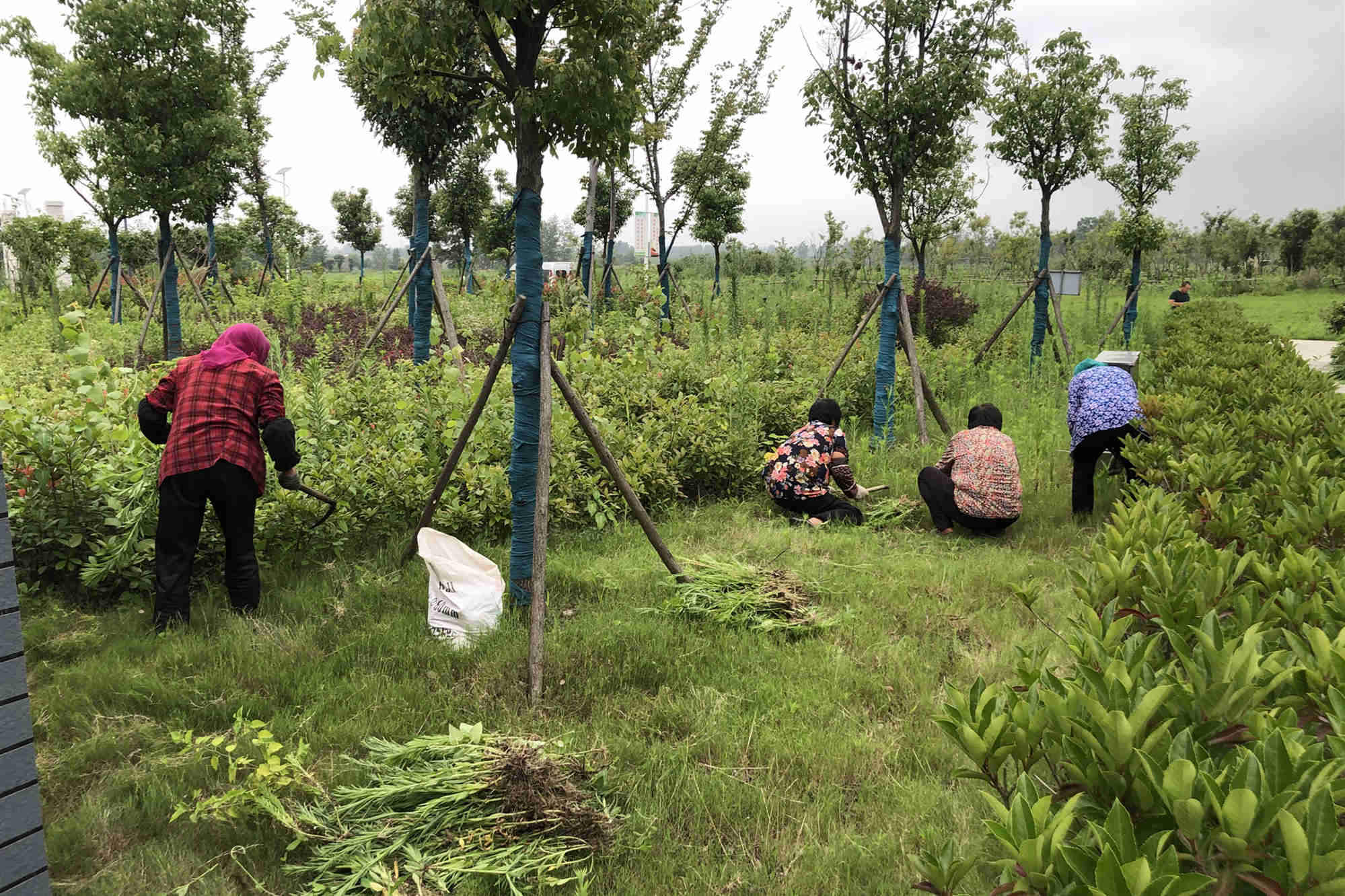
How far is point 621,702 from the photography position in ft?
11.3

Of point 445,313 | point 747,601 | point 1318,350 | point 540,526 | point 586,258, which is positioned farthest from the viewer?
point 1318,350

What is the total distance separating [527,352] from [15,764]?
9.00 feet

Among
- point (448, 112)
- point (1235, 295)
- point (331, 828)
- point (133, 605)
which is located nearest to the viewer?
point (331, 828)

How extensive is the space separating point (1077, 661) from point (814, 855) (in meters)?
1.24

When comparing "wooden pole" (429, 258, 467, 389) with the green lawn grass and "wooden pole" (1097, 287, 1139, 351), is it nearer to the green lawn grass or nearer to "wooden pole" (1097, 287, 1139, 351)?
the green lawn grass

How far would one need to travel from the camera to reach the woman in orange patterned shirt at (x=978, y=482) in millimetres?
5609

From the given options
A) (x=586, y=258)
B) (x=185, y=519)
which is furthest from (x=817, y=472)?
(x=586, y=258)

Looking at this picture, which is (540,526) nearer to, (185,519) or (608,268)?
(185,519)

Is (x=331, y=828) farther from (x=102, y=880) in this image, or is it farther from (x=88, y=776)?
(x=88, y=776)

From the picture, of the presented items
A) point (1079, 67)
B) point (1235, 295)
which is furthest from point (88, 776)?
point (1235, 295)

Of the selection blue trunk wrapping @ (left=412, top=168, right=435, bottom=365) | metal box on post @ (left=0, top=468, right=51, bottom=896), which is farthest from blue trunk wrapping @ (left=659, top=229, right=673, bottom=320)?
metal box on post @ (left=0, top=468, right=51, bottom=896)

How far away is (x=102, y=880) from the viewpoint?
2428 millimetres

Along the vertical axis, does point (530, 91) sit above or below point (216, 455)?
above

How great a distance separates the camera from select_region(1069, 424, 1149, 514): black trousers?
5793 millimetres
